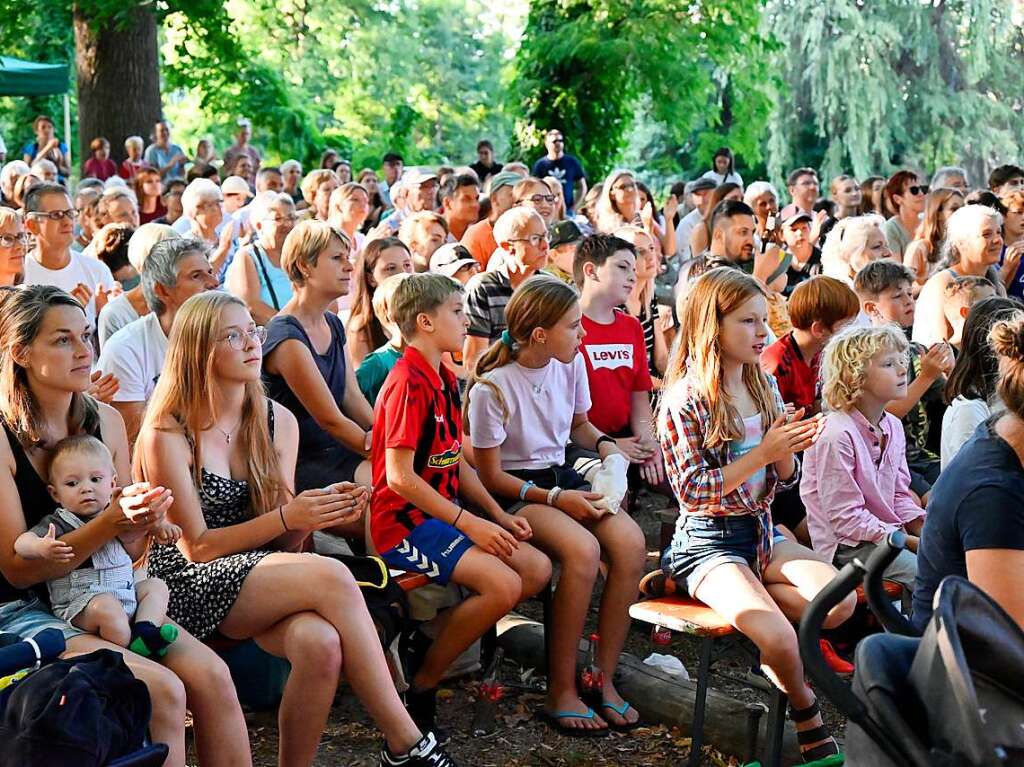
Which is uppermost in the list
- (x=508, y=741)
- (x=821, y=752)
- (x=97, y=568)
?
(x=97, y=568)

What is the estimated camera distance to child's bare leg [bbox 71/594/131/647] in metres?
3.51

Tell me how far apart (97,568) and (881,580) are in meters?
2.14

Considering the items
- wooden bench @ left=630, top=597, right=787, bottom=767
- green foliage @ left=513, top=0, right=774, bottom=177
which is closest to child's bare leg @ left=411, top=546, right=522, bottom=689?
wooden bench @ left=630, top=597, right=787, bottom=767

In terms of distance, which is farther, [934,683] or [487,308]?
[487,308]

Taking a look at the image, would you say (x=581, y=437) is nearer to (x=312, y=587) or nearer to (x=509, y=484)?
(x=509, y=484)

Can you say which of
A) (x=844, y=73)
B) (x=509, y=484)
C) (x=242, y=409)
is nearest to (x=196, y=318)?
(x=242, y=409)

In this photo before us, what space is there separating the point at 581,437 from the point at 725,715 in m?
1.40

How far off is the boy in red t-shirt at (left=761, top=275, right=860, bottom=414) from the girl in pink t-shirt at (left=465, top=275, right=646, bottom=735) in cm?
91

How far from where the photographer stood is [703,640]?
166 inches

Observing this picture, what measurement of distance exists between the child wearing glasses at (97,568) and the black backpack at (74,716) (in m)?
0.38

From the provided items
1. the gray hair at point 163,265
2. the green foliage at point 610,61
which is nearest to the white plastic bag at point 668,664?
the gray hair at point 163,265

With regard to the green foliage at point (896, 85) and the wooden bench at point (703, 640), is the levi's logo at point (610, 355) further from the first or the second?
the green foliage at point (896, 85)

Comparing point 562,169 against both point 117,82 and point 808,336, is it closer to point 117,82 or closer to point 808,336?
point 117,82

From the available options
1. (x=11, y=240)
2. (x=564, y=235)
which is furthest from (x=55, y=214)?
(x=564, y=235)
